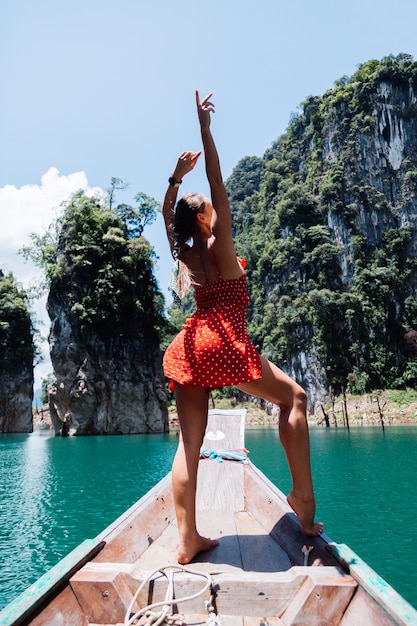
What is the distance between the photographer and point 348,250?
44.8 meters

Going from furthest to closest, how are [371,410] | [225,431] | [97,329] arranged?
[371,410] → [97,329] → [225,431]

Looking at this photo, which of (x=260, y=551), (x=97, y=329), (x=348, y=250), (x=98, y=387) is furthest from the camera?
(x=348, y=250)

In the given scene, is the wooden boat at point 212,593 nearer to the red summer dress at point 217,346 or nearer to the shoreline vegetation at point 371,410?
the red summer dress at point 217,346

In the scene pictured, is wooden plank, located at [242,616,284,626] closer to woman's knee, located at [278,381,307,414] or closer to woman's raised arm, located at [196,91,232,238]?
woman's knee, located at [278,381,307,414]

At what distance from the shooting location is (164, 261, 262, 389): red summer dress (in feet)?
5.86

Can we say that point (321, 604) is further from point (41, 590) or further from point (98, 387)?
point (98, 387)

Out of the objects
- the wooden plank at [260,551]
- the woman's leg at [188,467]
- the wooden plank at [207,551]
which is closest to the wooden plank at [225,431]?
the wooden plank at [207,551]

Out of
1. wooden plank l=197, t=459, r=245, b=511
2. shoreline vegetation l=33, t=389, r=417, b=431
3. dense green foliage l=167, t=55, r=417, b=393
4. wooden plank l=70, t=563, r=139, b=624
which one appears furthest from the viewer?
dense green foliage l=167, t=55, r=417, b=393

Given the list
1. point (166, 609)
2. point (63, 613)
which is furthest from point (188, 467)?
point (63, 613)

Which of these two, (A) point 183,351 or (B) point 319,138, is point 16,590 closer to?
(A) point 183,351

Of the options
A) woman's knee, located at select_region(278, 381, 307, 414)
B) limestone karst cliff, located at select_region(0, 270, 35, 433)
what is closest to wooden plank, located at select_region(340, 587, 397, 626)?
woman's knee, located at select_region(278, 381, 307, 414)

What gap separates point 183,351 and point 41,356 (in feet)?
151

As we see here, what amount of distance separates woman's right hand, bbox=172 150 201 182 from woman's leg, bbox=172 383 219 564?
3.47 ft

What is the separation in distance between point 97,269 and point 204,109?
30.8 meters
